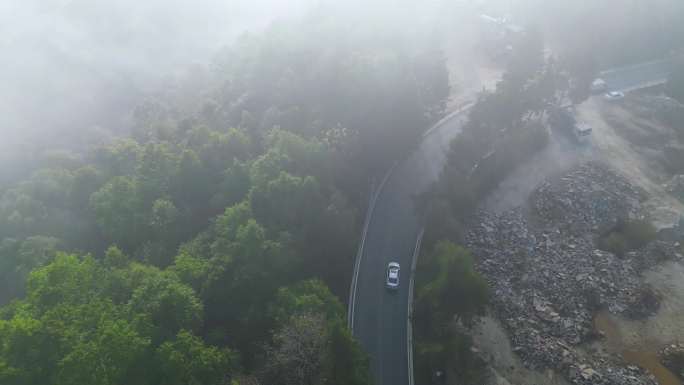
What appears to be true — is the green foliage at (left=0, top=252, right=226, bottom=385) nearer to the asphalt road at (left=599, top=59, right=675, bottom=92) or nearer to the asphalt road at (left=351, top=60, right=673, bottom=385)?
the asphalt road at (left=351, top=60, right=673, bottom=385)

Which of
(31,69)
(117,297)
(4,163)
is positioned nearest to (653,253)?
(117,297)

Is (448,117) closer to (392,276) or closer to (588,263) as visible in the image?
(588,263)

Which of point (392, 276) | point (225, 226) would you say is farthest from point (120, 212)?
point (392, 276)

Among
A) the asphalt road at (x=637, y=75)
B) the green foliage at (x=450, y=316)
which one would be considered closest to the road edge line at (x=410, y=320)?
the green foliage at (x=450, y=316)

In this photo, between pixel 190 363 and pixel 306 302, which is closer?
pixel 190 363

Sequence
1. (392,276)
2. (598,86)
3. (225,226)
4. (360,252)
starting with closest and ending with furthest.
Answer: (225,226)
(392,276)
(360,252)
(598,86)

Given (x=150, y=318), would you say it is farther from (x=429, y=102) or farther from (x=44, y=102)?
(x=44, y=102)
